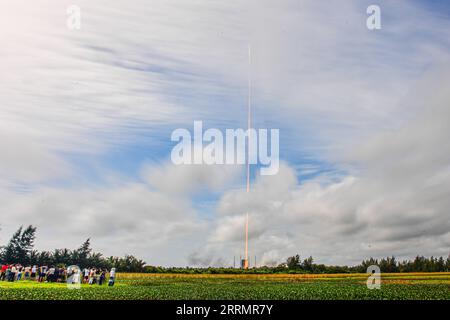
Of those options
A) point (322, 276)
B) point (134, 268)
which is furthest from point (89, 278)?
point (322, 276)

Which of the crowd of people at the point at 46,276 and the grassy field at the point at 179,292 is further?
the crowd of people at the point at 46,276

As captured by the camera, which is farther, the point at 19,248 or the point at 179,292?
the point at 19,248

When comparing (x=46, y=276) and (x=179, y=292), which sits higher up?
(x=46, y=276)

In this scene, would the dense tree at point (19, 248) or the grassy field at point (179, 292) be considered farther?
the dense tree at point (19, 248)

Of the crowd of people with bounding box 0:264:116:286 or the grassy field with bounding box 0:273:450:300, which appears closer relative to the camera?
the grassy field with bounding box 0:273:450:300

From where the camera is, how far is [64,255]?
72.7 m

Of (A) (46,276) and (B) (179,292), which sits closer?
(B) (179,292)

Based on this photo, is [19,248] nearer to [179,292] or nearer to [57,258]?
[57,258]

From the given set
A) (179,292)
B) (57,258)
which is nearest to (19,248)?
(57,258)

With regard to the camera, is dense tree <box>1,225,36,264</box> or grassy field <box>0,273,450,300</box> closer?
grassy field <box>0,273,450,300</box>
